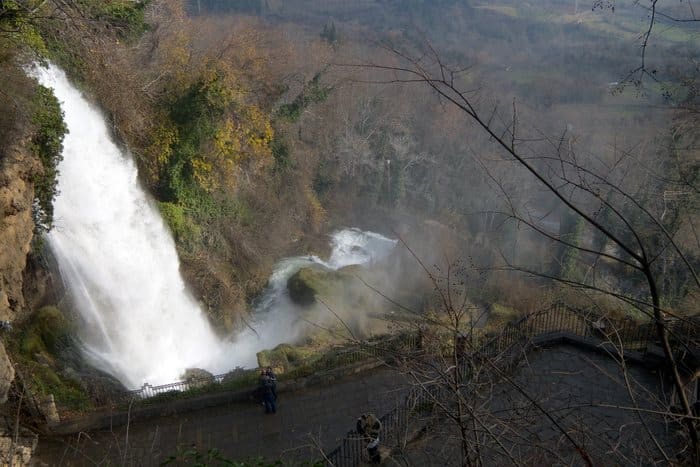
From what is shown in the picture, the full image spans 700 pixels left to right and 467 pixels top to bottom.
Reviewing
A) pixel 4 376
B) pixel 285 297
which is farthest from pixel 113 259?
A: pixel 285 297

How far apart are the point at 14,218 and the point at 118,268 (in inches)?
143

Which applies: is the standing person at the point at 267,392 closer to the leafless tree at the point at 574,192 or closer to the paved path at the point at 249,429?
the paved path at the point at 249,429

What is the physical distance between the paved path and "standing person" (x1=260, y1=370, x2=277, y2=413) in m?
0.19

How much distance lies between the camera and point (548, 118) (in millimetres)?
38688

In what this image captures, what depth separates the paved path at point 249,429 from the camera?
883cm

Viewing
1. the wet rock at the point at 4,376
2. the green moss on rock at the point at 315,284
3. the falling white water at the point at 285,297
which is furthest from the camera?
the green moss on rock at the point at 315,284

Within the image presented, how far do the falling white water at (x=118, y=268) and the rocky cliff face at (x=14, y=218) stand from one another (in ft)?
4.02

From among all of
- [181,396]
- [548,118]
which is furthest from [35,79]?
[548,118]

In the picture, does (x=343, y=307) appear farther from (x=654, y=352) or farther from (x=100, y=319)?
(x=654, y=352)

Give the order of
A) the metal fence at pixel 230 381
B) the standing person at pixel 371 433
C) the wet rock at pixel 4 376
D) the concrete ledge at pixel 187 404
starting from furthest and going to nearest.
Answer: the metal fence at pixel 230 381, the concrete ledge at pixel 187 404, the wet rock at pixel 4 376, the standing person at pixel 371 433

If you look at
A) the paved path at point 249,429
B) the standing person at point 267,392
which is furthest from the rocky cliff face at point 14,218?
the standing person at point 267,392

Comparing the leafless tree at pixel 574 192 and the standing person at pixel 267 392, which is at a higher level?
the leafless tree at pixel 574 192

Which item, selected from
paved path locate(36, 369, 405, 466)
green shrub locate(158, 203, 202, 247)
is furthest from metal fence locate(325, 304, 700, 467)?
green shrub locate(158, 203, 202, 247)

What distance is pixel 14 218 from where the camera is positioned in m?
9.95
